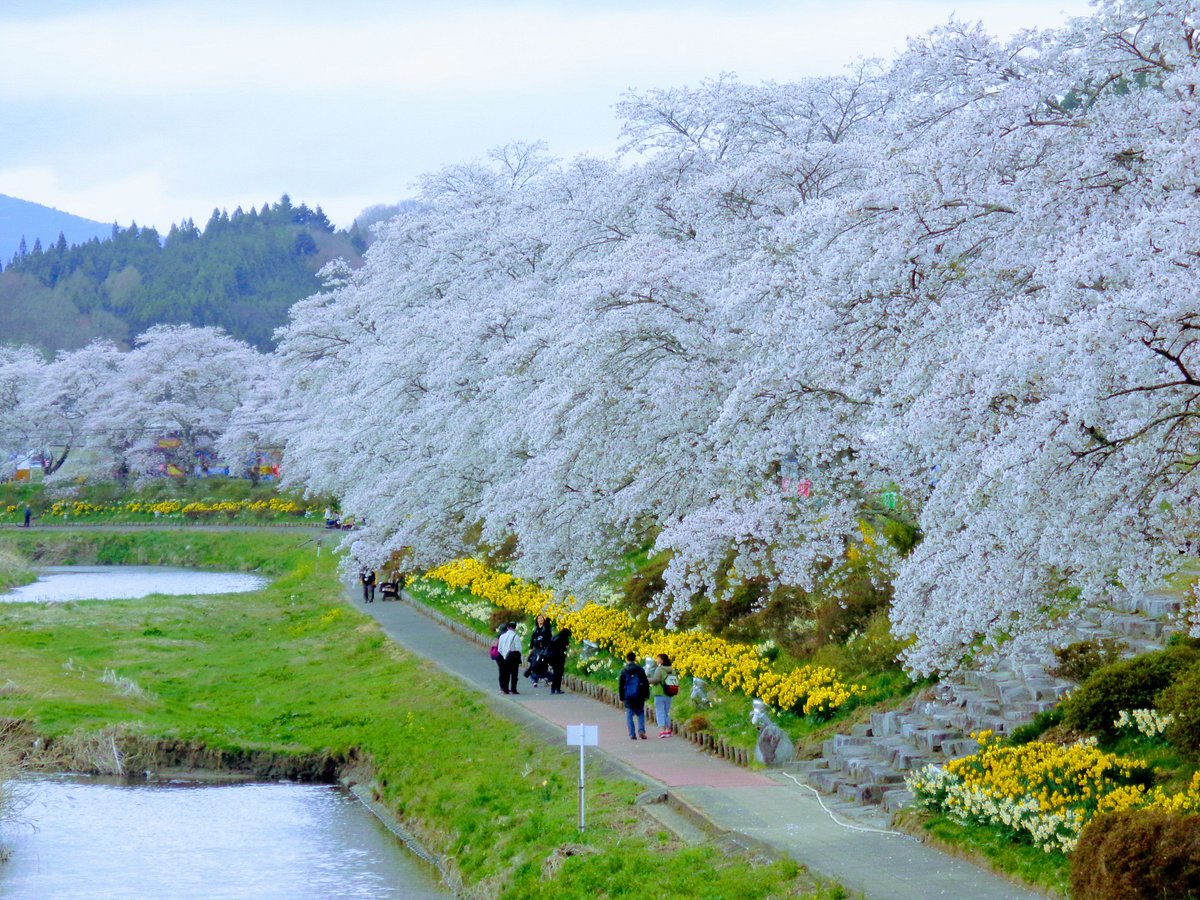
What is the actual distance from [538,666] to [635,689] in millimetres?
5777

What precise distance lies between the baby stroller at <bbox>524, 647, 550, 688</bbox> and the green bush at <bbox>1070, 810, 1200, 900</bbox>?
14.5 meters

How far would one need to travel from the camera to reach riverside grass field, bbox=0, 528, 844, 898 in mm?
13148

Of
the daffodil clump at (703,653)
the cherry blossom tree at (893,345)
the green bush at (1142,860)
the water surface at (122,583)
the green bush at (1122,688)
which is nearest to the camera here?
the green bush at (1142,860)

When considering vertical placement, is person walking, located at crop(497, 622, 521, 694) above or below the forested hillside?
below

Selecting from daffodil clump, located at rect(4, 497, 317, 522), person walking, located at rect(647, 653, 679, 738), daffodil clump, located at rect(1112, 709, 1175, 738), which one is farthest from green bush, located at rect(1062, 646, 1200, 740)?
daffodil clump, located at rect(4, 497, 317, 522)

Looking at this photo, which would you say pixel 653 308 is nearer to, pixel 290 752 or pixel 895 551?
pixel 895 551

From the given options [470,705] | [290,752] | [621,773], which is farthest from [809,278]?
[290,752]

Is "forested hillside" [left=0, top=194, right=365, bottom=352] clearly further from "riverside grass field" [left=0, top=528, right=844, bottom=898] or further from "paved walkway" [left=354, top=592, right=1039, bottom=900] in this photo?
"paved walkway" [left=354, top=592, right=1039, bottom=900]

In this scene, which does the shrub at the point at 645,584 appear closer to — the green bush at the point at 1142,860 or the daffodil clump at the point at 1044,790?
the daffodil clump at the point at 1044,790

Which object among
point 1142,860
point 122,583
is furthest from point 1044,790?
point 122,583

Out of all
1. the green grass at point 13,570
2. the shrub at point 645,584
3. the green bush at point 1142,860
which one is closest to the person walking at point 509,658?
the shrub at point 645,584

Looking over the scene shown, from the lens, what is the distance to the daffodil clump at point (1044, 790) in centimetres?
1059

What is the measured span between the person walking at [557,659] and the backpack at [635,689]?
17.3ft

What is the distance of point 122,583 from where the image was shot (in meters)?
54.7
